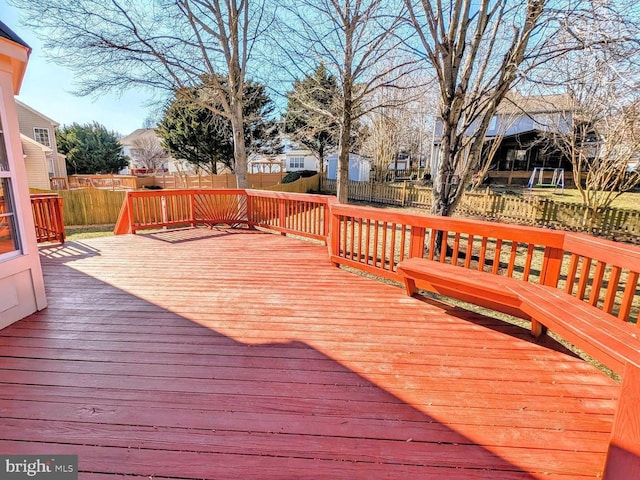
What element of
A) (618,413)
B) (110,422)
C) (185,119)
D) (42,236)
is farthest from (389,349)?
(185,119)

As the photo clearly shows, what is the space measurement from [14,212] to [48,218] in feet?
12.1

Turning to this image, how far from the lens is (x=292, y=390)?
204cm

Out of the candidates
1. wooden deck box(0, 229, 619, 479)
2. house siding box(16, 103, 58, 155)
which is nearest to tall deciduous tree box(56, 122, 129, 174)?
house siding box(16, 103, 58, 155)

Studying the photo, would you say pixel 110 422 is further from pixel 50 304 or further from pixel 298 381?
pixel 50 304

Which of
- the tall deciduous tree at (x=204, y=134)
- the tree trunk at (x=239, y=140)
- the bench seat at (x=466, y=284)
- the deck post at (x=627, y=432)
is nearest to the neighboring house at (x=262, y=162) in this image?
the tall deciduous tree at (x=204, y=134)

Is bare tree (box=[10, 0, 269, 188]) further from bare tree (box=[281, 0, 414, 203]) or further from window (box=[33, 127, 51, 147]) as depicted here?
window (box=[33, 127, 51, 147])

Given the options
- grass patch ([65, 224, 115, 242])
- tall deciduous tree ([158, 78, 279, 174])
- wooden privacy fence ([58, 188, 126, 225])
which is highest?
tall deciduous tree ([158, 78, 279, 174])

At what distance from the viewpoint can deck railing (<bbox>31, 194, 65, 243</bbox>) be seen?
570cm

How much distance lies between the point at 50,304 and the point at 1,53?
2.21m

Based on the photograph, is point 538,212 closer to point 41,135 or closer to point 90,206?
point 90,206

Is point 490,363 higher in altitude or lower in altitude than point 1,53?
lower

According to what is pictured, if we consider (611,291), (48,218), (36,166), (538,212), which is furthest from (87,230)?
(538,212)

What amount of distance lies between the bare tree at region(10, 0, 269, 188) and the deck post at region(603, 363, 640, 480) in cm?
923

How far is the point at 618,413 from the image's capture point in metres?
1.30
